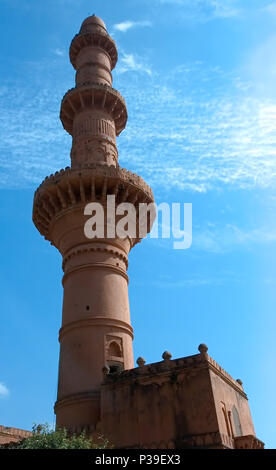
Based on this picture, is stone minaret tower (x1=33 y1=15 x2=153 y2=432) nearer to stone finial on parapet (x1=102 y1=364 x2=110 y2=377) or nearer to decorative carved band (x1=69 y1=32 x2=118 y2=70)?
stone finial on parapet (x1=102 y1=364 x2=110 y2=377)

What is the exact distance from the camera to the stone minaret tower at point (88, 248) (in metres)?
15.2

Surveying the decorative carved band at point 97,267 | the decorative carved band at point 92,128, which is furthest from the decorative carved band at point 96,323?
the decorative carved band at point 92,128

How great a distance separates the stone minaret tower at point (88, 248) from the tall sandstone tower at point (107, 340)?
4 cm

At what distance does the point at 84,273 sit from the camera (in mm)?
16828

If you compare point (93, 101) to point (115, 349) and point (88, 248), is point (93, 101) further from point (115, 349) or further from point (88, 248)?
point (115, 349)

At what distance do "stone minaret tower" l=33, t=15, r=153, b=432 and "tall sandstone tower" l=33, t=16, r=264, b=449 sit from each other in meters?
0.04

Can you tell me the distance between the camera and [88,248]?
17.1m

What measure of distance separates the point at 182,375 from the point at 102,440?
2.91 m

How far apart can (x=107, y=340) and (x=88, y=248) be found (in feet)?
11.4

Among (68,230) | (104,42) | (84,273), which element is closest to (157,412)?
(84,273)

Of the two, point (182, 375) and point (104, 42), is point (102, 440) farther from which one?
point (104, 42)

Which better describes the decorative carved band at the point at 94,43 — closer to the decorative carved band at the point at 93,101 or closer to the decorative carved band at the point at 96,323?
the decorative carved band at the point at 93,101

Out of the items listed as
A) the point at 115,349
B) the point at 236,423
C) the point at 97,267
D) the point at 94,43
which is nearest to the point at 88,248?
the point at 97,267

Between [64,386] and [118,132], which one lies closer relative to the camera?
[64,386]
